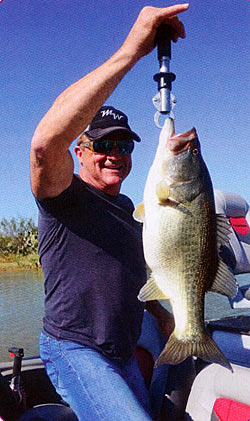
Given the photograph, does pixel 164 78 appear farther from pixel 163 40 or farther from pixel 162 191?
pixel 162 191

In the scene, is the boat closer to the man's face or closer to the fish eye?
the man's face

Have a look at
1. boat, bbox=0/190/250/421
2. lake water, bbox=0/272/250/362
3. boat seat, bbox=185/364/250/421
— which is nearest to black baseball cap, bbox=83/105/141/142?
boat, bbox=0/190/250/421

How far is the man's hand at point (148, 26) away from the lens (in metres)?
1.80

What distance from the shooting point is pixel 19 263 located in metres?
38.2

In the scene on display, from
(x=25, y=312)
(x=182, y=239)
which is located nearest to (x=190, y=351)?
(x=182, y=239)

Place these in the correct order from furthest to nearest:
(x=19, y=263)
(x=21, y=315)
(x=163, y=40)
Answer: (x=19, y=263)
(x=21, y=315)
(x=163, y=40)

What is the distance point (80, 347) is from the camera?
2.21m

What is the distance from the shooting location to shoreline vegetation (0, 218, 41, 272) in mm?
37688

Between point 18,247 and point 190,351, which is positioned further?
point 18,247

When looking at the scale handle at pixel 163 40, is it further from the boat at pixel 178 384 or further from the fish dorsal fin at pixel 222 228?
the boat at pixel 178 384

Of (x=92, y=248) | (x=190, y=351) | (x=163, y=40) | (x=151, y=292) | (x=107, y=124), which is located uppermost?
(x=163, y=40)

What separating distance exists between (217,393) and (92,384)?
1091 millimetres

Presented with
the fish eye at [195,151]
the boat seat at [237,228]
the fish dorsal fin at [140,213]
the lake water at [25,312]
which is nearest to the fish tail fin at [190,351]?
the fish dorsal fin at [140,213]

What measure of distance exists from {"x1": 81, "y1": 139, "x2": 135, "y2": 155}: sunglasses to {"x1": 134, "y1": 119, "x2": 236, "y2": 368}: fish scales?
0.66 metres
